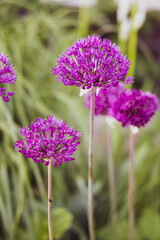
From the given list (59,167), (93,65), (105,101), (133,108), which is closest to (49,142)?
(93,65)

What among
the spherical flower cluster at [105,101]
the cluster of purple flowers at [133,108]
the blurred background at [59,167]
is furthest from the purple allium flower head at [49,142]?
the blurred background at [59,167]

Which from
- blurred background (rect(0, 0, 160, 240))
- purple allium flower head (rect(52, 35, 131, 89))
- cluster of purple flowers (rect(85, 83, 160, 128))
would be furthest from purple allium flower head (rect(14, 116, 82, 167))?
blurred background (rect(0, 0, 160, 240))

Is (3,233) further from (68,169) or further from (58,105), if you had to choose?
(58,105)

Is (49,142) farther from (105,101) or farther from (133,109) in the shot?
(105,101)

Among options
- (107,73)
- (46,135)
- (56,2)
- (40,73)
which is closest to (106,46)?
(107,73)

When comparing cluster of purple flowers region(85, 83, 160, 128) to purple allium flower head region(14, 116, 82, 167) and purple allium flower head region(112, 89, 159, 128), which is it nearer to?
purple allium flower head region(112, 89, 159, 128)

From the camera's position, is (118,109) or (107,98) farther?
(107,98)

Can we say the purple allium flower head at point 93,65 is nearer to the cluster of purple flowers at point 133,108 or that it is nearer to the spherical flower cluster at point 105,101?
the cluster of purple flowers at point 133,108
